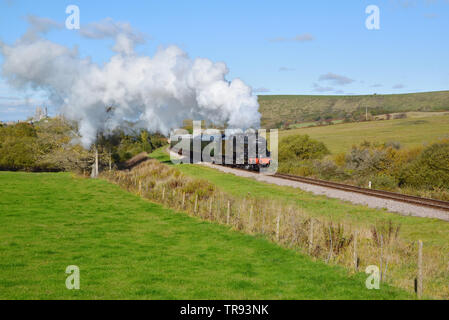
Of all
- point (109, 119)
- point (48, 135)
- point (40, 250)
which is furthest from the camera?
point (48, 135)

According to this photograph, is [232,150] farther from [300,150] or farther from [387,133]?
[387,133]

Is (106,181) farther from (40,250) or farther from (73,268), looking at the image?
(73,268)

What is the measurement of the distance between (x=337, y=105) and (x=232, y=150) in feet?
430

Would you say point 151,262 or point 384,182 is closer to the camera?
point 151,262

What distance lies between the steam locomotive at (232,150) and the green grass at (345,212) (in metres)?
6.79

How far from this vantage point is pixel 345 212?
20062mm

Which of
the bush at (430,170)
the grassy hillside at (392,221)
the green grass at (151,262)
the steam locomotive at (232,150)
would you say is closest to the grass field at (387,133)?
the steam locomotive at (232,150)

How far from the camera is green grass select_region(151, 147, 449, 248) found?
1589cm

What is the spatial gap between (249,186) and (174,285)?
66.4ft

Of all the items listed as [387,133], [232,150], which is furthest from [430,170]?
[387,133]

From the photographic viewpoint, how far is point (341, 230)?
46.0 feet

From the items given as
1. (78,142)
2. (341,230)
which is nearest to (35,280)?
(341,230)

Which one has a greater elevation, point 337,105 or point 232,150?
point 337,105

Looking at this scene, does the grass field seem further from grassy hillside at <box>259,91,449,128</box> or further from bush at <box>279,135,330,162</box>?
grassy hillside at <box>259,91,449,128</box>
